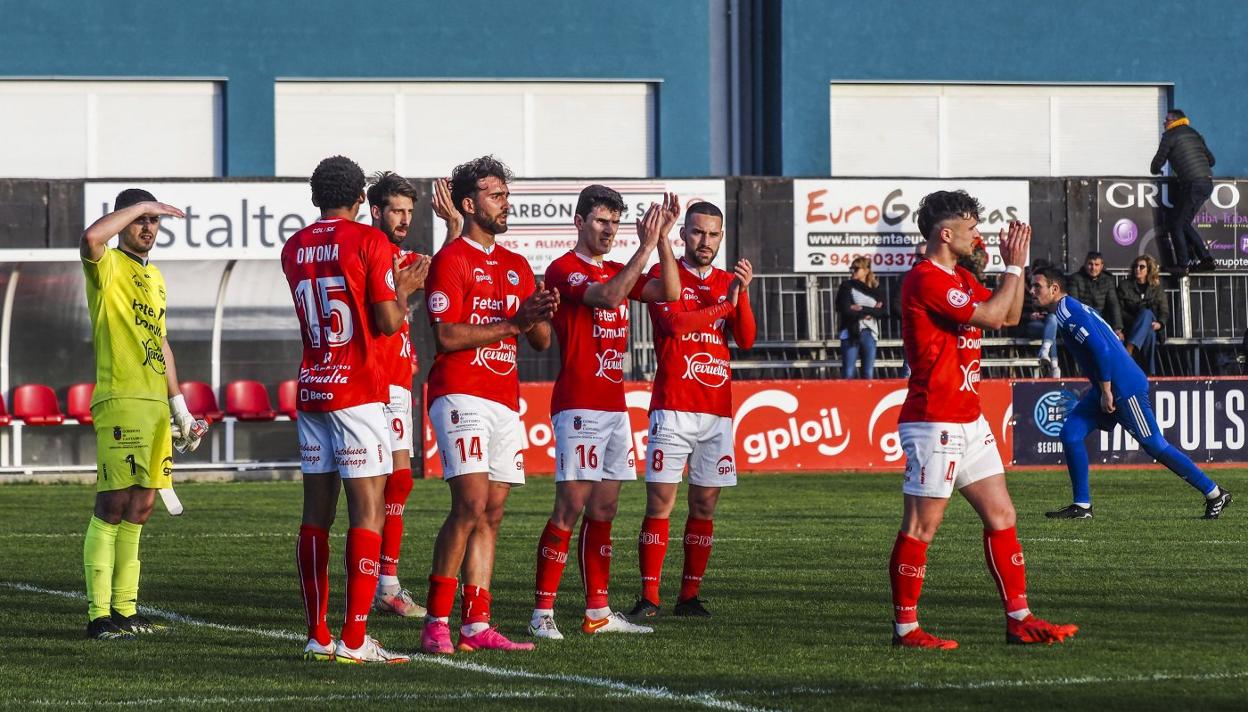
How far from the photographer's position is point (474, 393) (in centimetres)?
806

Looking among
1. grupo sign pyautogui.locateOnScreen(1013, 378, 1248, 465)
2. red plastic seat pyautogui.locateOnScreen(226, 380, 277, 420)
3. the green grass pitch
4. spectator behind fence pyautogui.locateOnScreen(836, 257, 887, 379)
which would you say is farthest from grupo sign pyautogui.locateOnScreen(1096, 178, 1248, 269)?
red plastic seat pyautogui.locateOnScreen(226, 380, 277, 420)

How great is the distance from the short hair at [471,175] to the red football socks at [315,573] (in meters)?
1.58

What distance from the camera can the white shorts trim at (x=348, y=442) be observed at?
767 cm

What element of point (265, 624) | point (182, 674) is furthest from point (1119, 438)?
point (182, 674)

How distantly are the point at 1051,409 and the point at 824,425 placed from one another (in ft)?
8.93

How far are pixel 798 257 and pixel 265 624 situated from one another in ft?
53.3

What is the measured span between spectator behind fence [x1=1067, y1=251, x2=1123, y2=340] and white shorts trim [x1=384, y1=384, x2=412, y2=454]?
49.1 ft

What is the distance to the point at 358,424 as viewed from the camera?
7.67m

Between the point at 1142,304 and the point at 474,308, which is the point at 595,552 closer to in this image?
the point at 474,308

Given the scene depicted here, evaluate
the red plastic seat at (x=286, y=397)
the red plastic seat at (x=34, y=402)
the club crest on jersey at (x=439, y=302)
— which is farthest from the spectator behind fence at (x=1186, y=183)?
the club crest on jersey at (x=439, y=302)

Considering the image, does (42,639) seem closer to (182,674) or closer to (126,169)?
(182,674)

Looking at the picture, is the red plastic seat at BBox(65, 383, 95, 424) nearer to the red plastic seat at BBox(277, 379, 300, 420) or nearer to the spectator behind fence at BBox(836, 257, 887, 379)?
the red plastic seat at BBox(277, 379, 300, 420)

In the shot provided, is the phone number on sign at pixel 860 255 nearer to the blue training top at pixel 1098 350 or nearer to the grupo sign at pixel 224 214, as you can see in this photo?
the grupo sign at pixel 224 214

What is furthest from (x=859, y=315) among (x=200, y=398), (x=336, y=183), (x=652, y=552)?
(x=336, y=183)
